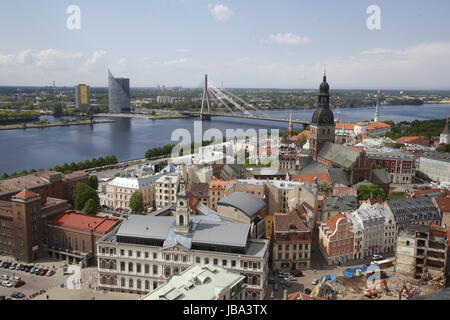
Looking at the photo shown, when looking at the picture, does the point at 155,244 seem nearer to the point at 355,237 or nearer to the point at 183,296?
the point at 183,296

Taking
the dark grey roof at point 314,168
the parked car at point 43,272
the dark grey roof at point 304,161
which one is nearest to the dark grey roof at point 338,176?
the dark grey roof at point 314,168

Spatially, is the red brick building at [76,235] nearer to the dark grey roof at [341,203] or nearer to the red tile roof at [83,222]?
the red tile roof at [83,222]

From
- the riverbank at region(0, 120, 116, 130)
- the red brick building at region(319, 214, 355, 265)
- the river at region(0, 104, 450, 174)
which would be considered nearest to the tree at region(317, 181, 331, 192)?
the red brick building at region(319, 214, 355, 265)

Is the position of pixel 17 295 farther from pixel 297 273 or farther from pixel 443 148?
pixel 443 148

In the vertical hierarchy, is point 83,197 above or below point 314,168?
below

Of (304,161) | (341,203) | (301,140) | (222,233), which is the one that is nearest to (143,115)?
(301,140)

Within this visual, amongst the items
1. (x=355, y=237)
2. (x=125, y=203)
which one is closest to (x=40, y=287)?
(x=125, y=203)
